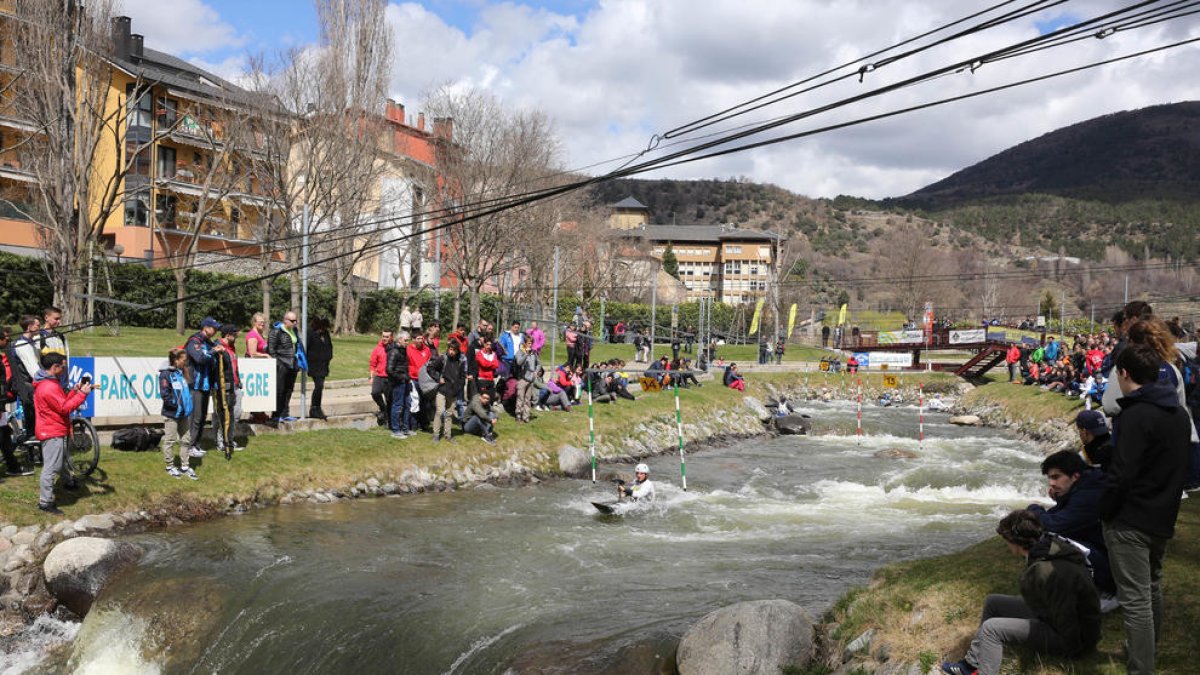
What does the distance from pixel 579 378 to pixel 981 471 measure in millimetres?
11434

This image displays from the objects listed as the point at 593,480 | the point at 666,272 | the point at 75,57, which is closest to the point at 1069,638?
the point at 593,480

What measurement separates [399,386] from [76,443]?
6275mm

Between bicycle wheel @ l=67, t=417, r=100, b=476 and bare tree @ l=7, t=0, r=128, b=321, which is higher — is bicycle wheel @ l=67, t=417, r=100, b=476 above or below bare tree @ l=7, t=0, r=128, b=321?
below

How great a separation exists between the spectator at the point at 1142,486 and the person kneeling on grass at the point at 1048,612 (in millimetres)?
450

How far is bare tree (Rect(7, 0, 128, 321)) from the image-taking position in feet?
92.2

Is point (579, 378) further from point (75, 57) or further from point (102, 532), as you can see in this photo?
point (75, 57)

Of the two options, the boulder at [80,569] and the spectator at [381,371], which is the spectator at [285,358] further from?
the boulder at [80,569]

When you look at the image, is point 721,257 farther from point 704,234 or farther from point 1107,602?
point 1107,602

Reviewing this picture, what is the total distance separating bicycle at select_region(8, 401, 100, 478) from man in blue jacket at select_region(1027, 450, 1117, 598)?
12.8m

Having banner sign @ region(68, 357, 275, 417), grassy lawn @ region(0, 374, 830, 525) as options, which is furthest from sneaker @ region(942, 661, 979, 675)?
banner sign @ region(68, 357, 275, 417)

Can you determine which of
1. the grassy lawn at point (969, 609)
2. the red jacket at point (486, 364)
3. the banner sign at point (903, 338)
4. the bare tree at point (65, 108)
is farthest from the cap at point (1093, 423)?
the banner sign at point (903, 338)

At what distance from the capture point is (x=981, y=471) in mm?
22688

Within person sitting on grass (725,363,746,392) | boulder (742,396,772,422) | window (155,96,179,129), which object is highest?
window (155,96,179,129)

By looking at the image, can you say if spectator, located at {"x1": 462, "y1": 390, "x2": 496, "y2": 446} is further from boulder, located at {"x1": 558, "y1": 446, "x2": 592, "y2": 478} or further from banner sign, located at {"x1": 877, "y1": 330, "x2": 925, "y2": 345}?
banner sign, located at {"x1": 877, "y1": 330, "x2": 925, "y2": 345}
